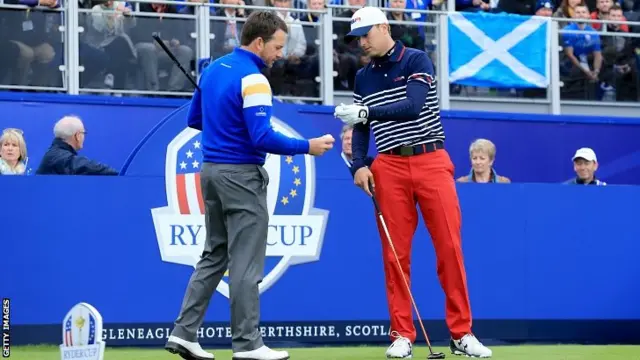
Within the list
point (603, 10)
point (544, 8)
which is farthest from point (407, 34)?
point (603, 10)

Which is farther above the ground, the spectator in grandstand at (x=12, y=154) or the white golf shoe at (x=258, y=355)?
the spectator in grandstand at (x=12, y=154)

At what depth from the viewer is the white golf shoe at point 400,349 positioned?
8289mm

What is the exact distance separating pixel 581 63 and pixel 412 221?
6.56m

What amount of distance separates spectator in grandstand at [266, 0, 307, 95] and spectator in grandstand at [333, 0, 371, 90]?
0.39m

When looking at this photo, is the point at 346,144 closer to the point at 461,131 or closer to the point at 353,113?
the point at 461,131

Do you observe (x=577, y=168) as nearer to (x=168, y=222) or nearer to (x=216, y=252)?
(x=168, y=222)

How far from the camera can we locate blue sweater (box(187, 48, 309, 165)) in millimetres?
7355

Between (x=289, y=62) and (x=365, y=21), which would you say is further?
(x=289, y=62)

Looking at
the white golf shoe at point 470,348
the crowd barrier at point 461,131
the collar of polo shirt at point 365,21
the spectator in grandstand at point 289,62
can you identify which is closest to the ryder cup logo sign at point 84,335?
the white golf shoe at point 470,348

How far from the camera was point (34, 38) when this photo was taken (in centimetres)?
A: 1234

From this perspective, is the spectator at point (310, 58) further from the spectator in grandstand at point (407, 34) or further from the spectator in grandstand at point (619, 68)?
the spectator in grandstand at point (619, 68)

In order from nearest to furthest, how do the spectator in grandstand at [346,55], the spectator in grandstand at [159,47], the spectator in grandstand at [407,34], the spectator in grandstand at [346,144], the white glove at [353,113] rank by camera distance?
the white glove at [353,113]
the spectator in grandstand at [346,144]
the spectator in grandstand at [159,47]
the spectator in grandstand at [346,55]
the spectator in grandstand at [407,34]

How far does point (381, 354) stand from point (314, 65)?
5.12 meters

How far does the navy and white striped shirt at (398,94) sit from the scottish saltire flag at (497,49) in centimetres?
536
